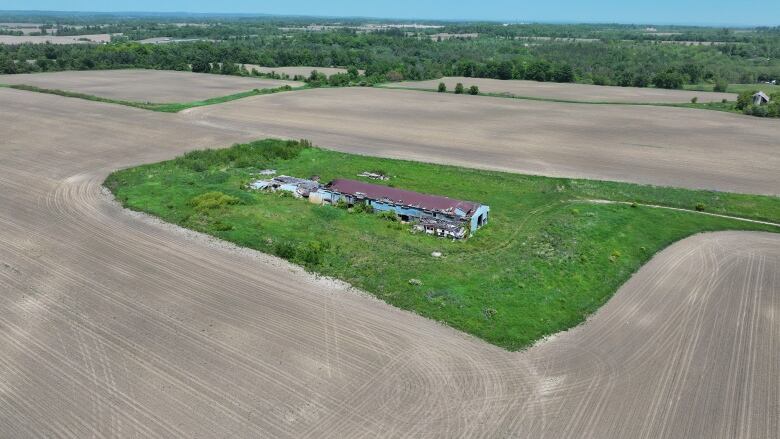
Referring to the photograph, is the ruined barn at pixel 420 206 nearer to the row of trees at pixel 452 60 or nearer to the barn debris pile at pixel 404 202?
the barn debris pile at pixel 404 202

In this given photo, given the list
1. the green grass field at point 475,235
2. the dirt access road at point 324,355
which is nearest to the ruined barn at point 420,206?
the green grass field at point 475,235

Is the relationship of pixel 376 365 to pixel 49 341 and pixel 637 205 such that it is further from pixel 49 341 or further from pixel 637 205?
pixel 637 205

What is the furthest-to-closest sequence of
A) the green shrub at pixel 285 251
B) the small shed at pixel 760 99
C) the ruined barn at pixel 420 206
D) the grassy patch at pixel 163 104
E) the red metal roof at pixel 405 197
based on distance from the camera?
the small shed at pixel 760 99 → the grassy patch at pixel 163 104 → the red metal roof at pixel 405 197 → the ruined barn at pixel 420 206 → the green shrub at pixel 285 251

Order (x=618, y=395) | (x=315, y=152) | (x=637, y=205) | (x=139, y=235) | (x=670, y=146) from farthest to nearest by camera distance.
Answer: (x=670, y=146) → (x=315, y=152) → (x=637, y=205) → (x=139, y=235) → (x=618, y=395)

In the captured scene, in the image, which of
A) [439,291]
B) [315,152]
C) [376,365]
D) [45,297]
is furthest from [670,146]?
A: [45,297]

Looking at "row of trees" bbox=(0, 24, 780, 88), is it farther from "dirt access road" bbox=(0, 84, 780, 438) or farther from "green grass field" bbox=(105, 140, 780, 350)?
"dirt access road" bbox=(0, 84, 780, 438)

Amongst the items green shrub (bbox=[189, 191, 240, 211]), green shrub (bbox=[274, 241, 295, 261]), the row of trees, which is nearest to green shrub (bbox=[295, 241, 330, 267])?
green shrub (bbox=[274, 241, 295, 261])

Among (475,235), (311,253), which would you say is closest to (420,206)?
(475,235)
